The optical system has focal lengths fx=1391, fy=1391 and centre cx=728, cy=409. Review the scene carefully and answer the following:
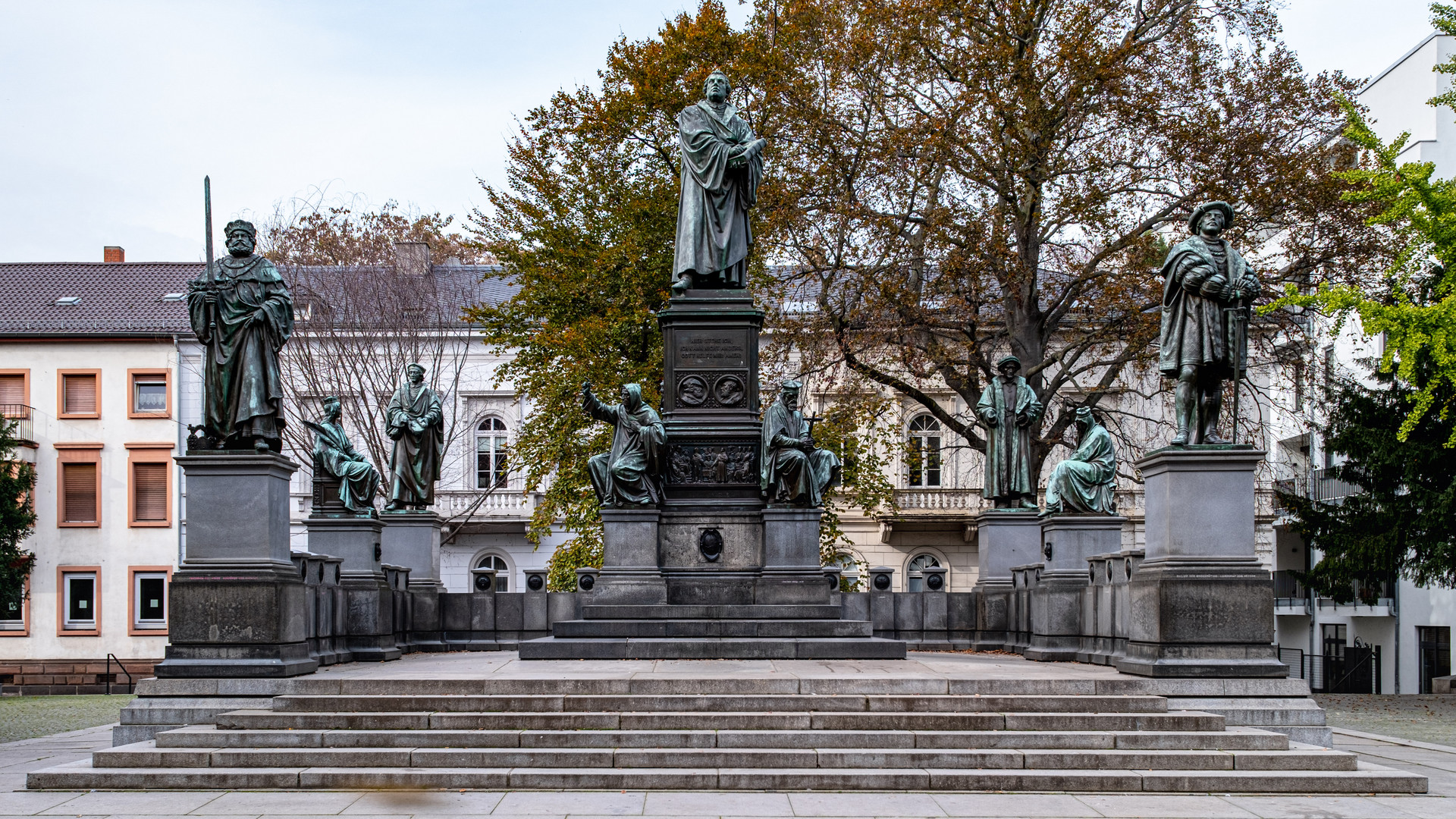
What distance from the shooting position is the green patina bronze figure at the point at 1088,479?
17000 millimetres

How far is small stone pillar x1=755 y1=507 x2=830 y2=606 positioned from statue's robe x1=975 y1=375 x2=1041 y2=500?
14.0ft

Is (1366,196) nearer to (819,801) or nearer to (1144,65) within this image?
(1144,65)

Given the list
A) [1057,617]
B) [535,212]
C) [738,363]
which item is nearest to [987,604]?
[1057,617]

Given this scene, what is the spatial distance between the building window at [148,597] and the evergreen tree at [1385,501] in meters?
30.6

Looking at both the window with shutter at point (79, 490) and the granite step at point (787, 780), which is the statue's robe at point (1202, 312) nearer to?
the granite step at point (787, 780)

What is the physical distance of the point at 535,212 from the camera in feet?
100

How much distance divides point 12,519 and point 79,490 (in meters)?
4.38

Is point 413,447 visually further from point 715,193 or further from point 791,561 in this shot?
point 791,561

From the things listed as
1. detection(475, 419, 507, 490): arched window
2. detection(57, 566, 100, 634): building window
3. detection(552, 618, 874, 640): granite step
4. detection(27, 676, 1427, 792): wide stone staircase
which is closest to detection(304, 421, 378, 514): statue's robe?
detection(552, 618, 874, 640): granite step

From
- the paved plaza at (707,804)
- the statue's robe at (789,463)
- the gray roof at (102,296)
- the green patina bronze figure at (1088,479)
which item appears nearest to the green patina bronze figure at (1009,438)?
the green patina bronze figure at (1088,479)

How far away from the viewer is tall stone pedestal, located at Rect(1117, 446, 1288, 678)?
39.7 feet

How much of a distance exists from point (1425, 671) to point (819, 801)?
31.7 metres

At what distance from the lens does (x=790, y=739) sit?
10.6m

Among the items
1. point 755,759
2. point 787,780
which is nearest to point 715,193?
point 755,759
